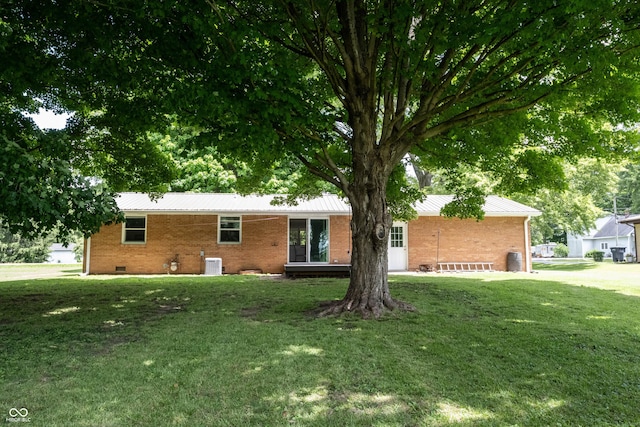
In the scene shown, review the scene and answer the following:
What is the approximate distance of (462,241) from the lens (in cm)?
1814

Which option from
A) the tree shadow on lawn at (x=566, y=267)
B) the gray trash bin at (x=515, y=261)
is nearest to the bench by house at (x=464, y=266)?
the gray trash bin at (x=515, y=261)

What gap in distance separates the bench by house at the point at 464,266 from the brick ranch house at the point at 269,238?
6 centimetres

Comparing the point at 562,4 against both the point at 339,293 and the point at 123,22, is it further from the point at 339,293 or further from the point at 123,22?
the point at 339,293

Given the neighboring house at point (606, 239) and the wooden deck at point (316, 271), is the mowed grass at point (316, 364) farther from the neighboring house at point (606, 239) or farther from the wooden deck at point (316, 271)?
the neighboring house at point (606, 239)

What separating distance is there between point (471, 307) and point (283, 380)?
5632 mm

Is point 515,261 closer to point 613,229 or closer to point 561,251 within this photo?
point 561,251

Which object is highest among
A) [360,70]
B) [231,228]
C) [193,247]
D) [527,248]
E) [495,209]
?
[360,70]

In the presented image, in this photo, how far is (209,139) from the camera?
23.3ft

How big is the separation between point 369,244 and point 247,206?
10.6 metres

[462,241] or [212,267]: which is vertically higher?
[462,241]

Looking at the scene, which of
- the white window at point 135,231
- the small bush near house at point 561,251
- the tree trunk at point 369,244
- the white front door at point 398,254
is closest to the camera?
the tree trunk at point 369,244

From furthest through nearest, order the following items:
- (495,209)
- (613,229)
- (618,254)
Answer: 1. (613,229)
2. (618,254)
3. (495,209)

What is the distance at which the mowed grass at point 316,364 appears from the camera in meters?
3.48

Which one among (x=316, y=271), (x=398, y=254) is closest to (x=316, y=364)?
(x=316, y=271)
